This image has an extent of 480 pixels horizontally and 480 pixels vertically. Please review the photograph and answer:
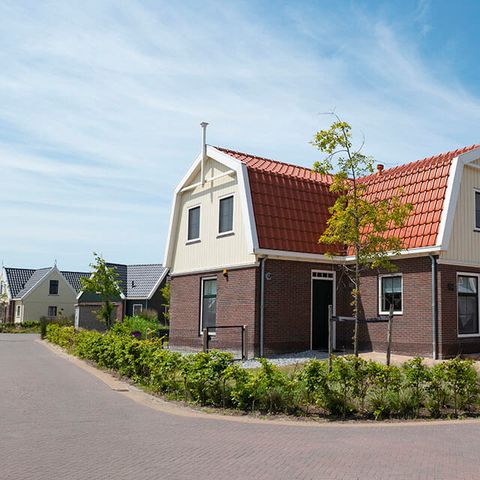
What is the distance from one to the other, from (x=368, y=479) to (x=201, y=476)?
1.68 meters

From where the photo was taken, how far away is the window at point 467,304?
56.5ft

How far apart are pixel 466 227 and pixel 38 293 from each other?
5296 cm

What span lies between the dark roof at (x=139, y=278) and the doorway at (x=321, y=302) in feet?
89.3

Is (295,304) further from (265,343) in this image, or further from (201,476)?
(201,476)

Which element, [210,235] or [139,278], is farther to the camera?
[139,278]

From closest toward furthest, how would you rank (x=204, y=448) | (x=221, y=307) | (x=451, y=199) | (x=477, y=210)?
(x=204, y=448) → (x=451, y=199) → (x=477, y=210) → (x=221, y=307)

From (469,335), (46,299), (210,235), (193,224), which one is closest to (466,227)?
(469,335)

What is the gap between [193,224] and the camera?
22344 millimetres

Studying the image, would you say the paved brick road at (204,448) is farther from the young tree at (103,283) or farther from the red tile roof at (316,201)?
the young tree at (103,283)

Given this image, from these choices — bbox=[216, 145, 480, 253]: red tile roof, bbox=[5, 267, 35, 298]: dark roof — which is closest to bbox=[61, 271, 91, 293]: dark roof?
bbox=[5, 267, 35, 298]: dark roof

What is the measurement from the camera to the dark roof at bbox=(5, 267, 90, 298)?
2502 inches

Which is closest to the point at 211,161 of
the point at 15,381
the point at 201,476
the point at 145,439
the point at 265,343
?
the point at 265,343

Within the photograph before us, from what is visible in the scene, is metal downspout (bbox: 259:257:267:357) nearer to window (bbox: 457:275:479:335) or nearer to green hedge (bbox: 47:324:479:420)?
window (bbox: 457:275:479:335)

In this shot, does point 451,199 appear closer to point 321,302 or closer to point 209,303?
point 321,302
